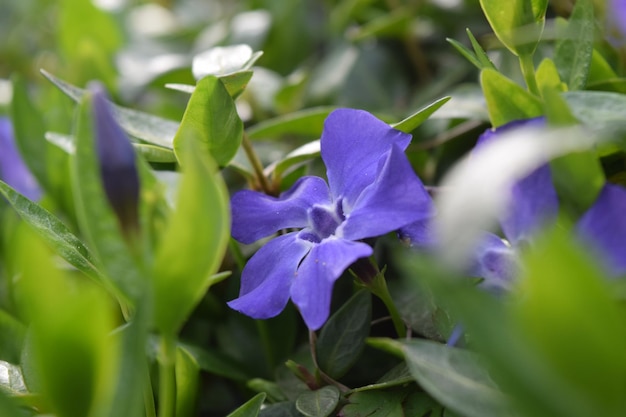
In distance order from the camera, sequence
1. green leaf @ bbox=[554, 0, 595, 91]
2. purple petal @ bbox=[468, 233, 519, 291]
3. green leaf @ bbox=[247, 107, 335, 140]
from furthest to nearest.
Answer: green leaf @ bbox=[247, 107, 335, 140] < green leaf @ bbox=[554, 0, 595, 91] < purple petal @ bbox=[468, 233, 519, 291]

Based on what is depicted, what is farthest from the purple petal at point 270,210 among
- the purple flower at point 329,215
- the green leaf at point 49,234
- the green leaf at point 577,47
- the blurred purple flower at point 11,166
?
the blurred purple flower at point 11,166

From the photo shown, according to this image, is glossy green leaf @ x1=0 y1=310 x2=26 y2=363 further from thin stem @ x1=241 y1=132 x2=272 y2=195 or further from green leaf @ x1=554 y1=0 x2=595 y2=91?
green leaf @ x1=554 y1=0 x2=595 y2=91

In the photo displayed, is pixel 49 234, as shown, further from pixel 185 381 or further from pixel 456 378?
pixel 456 378

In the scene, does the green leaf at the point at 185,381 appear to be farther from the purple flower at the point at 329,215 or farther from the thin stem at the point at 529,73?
the thin stem at the point at 529,73

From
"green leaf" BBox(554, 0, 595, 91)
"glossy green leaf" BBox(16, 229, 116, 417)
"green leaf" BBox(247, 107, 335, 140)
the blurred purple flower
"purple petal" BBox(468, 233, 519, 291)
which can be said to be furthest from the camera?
the blurred purple flower

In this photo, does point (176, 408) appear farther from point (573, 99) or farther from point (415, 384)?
point (573, 99)

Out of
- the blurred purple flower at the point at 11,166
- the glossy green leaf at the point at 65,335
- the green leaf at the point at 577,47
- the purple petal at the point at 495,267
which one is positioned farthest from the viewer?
the blurred purple flower at the point at 11,166

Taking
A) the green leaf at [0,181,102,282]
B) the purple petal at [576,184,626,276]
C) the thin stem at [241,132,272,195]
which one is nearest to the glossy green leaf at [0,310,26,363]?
the green leaf at [0,181,102,282]

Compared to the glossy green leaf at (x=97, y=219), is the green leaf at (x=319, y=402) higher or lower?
lower
